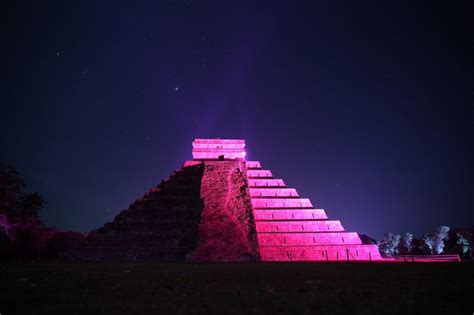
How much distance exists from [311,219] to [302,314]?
79.5 feet

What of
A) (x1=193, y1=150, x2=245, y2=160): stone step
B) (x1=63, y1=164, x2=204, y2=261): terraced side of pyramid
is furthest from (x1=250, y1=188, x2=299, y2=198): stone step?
(x1=193, y1=150, x2=245, y2=160): stone step

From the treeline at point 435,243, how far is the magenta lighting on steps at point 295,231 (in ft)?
168

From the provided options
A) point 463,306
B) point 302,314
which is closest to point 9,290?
point 302,314

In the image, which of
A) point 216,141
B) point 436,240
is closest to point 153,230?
point 216,141

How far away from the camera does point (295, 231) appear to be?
26.0 metres

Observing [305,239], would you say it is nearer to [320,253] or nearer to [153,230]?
[320,253]

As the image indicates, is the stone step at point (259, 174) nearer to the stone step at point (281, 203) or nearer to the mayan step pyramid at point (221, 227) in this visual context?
the mayan step pyramid at point (221, 227)

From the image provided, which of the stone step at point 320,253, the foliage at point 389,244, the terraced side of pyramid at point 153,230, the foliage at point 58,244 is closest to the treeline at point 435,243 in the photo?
the foliage at point 389,244

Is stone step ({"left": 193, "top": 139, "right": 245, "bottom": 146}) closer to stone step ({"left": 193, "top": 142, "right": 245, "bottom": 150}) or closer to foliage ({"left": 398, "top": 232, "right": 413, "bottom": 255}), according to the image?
stone step ({"left": 193, "top": 142, "right": 245, "bottom": 150})

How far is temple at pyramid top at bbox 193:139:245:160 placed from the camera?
40.1m

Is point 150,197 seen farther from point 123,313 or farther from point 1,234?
point 123,313

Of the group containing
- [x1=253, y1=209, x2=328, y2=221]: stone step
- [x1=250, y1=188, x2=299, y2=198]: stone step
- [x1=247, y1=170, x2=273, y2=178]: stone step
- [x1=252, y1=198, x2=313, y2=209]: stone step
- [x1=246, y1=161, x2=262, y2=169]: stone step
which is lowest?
[x1=253, y1=209, x2=328, y2=221]: stone step

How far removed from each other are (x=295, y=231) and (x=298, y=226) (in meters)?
0.65

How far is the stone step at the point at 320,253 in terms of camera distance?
76.4 feet
